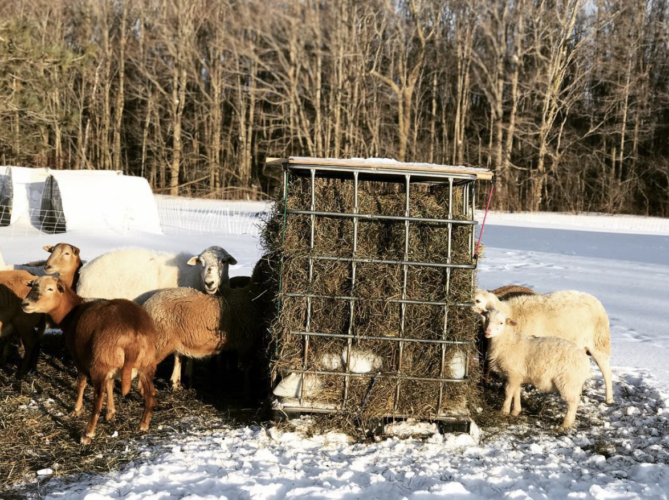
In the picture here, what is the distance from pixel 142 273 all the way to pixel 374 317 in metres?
3.82

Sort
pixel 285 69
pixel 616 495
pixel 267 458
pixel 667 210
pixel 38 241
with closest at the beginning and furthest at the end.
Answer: pixel 616 495, pixel 267 458, pixel 38 241, pixel 667 210, pixel 285 69

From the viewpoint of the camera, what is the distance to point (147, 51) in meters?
40.5

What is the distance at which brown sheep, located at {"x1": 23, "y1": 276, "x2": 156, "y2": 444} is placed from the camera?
5602mm

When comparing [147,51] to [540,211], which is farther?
[147,51]

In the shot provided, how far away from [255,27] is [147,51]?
7.95m

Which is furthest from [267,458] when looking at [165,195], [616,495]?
[165,195]

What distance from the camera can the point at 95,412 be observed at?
5.48 metres

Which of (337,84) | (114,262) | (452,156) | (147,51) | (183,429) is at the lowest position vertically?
(183,429)

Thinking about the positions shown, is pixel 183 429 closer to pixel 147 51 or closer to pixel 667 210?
pixel 667 210

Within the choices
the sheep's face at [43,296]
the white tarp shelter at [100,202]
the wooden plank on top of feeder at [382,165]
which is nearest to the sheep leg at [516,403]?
the wooden plank on top of feeder at [382,165]

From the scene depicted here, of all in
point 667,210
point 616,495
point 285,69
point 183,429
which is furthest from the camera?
point 285,69

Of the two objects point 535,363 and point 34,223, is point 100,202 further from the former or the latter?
point 535,363

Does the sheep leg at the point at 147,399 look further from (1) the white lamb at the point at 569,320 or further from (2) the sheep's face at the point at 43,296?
(1) the white lamb at the point at 569,320

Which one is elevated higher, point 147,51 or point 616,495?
point 147,51
